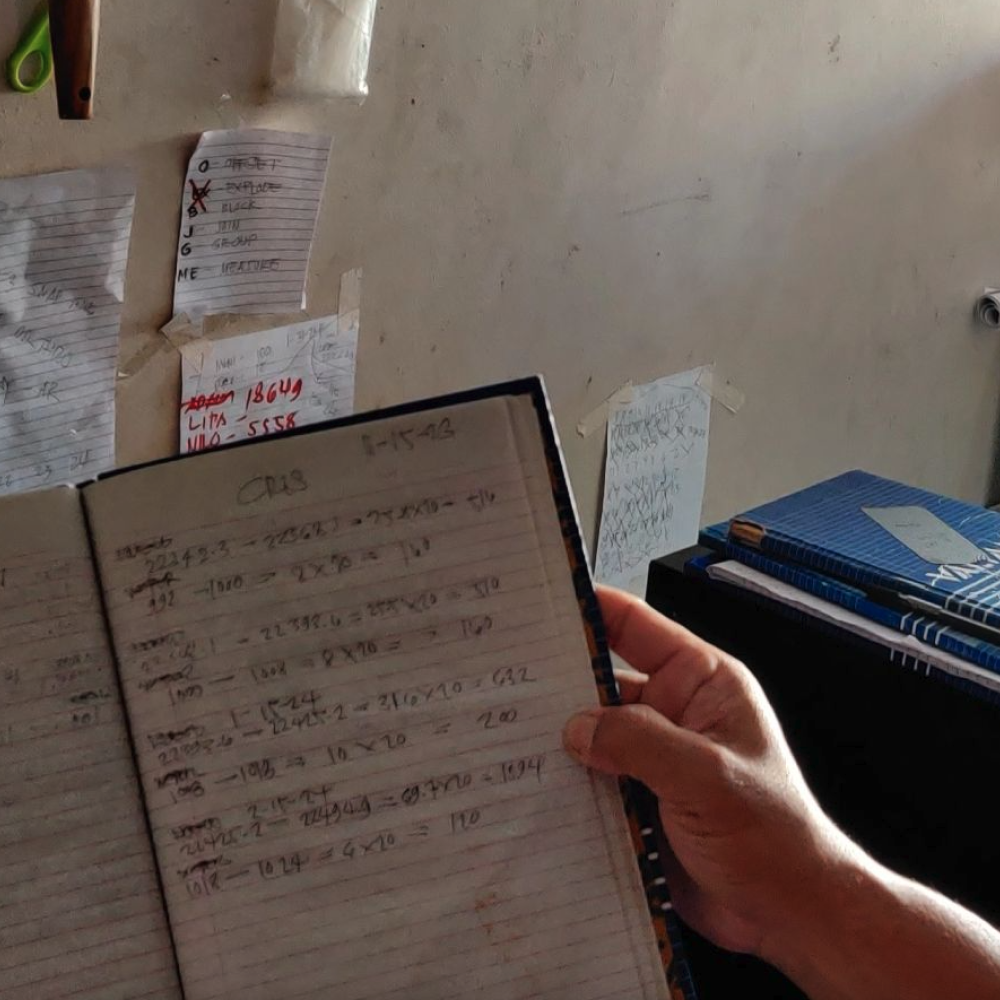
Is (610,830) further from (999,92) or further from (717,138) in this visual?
(999,92)

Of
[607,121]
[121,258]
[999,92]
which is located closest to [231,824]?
[121,258]

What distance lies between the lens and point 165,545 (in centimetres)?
59

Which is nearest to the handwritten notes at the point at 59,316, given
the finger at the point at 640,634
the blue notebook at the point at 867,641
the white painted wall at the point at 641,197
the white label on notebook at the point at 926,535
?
the white painted wall at the point at 641,197

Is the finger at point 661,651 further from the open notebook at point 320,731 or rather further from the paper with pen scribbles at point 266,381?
the paper with pen scribbles at point 266,381

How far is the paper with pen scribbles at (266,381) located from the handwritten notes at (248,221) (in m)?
0.03

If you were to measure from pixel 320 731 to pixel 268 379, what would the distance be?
528 millimetres

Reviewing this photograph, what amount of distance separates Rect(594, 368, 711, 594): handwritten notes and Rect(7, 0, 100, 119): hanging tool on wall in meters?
0.76

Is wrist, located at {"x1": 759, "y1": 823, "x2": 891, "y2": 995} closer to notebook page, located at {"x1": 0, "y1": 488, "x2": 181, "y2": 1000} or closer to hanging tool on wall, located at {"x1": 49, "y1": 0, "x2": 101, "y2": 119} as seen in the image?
notebook page, located at {"x1": 0, "y1": 488, "x2": 181, "y2": 1000}

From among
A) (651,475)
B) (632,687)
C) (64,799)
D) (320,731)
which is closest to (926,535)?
(651,475)

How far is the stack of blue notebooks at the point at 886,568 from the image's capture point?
98 centimetres

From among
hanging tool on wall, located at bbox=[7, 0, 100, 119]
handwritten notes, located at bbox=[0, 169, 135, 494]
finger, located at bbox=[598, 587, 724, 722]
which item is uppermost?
hanging tool on wall, located at bbox=[7, 0, 100, 119]

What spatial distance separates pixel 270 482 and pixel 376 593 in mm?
83

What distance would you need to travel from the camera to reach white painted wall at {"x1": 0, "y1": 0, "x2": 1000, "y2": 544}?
0.94m

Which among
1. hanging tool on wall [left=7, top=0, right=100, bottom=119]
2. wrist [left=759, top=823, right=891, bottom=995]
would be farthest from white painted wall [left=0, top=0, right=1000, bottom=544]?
wrist [left=759, top=823, right=891, bottom=995]
